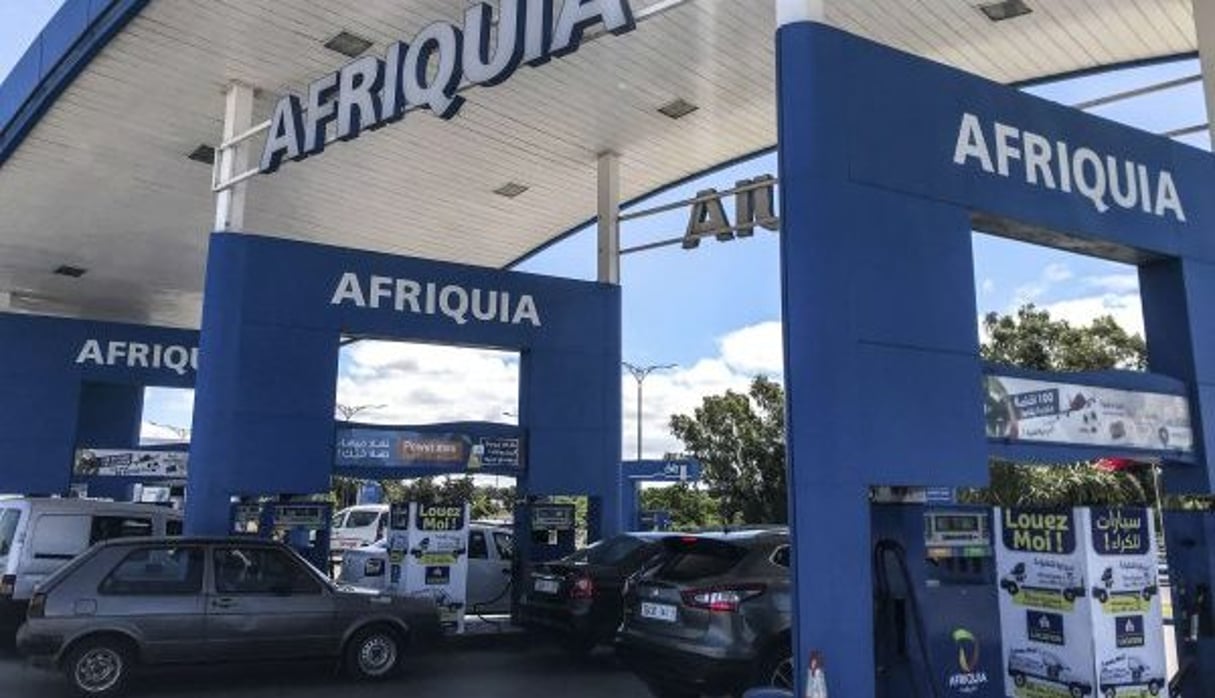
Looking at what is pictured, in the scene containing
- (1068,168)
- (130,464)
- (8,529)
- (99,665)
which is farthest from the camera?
(130,464)

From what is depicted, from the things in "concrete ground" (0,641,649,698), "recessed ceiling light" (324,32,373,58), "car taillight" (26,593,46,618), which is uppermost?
"recessed ceiling light" (324,32,373,58)

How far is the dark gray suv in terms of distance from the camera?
7594 mm

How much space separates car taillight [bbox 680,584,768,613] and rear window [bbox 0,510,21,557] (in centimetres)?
824

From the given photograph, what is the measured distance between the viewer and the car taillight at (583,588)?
35.3 feet

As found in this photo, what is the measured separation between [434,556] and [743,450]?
21365 mm

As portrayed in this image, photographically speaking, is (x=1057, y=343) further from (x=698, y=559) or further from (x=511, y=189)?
(x=698, y=559)

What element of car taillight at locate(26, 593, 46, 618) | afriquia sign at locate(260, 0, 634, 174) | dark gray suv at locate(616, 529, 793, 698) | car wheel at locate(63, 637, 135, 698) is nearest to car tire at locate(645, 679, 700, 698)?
dark gray suv at locate(616, 529, 793, 698)

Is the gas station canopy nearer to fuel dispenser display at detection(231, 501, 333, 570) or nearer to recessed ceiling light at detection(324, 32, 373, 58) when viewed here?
recessed ceiling light at detection(324, 32, 373, 58)

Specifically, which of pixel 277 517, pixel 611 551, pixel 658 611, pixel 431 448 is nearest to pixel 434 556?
pixel 431 448

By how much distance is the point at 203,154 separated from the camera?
15.4 meters

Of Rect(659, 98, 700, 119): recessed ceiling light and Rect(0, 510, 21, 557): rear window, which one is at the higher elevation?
Rect(659, 98, 700, 119): recessed ceiling light

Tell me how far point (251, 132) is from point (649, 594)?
7726mm

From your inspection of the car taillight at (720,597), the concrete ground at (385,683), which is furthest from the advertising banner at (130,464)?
the car taillight at (720,597)

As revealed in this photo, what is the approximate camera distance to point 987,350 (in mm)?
31547
